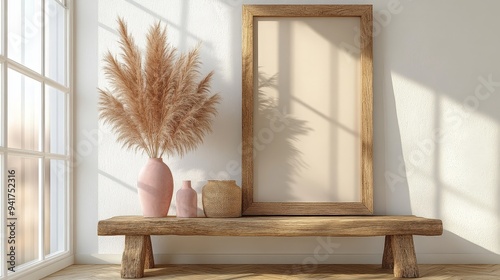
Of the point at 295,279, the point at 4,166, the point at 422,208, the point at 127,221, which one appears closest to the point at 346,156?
the point at 422,208

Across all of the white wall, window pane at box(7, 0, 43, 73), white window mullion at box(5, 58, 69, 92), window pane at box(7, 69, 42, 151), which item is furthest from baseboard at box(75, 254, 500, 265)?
window pane at box(7, 0, 43, 73)

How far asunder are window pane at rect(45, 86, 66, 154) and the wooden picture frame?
1131 millimetres

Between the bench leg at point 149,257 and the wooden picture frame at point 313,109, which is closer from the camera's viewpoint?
the bench leg at point 149,257

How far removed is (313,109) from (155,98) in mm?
1021

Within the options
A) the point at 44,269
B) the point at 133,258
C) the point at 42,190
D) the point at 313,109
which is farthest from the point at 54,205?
the point at 313,109

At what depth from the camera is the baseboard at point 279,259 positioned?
4168 mm

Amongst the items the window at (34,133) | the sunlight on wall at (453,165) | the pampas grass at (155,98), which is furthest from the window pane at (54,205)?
the sunlight on wall at (453,165)

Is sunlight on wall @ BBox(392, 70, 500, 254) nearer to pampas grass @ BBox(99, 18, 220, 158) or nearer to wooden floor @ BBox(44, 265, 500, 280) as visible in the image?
wooden floor @ BBox(44, 265, 500, 280)

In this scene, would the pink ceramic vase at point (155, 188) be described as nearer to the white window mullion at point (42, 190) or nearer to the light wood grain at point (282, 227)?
the light wood grain at point (282, 227)

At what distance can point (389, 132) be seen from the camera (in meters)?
4.23

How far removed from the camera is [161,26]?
13.9ft

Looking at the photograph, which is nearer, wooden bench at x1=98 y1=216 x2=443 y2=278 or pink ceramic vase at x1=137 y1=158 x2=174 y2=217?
wooden bench at x1=98 y1=216 x2=443 y2=278

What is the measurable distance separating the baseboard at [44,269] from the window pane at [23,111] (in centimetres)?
63

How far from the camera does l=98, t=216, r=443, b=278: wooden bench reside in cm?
363
